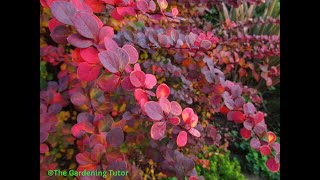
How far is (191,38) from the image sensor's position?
0.75m

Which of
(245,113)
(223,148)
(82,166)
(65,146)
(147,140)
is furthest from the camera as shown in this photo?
(223,148)

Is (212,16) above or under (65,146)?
above

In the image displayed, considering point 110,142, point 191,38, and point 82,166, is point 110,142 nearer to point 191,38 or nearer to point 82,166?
point 82,166

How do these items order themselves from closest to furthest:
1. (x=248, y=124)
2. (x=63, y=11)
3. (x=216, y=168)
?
1. (x=63, y=11)
2. (x=248, y=124)
3. (x=216, y=168)

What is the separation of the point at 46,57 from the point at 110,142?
0.83 m

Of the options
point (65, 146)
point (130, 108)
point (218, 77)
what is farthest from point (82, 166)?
point (65, 146)

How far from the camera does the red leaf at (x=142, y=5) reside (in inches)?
22.9

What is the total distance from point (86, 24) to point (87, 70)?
2.9 inches

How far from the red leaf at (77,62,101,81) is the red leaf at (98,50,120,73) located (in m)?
0.03

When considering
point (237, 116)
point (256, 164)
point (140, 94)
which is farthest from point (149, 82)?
point (256, 164)

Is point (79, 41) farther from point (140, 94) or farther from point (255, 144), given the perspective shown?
point (255, 144)

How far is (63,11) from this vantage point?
0.45 meters

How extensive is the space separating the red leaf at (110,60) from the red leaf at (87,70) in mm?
32

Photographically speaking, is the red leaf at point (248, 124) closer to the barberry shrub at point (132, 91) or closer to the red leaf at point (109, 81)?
the barberry shrub at point (132, 91)
